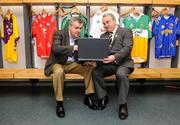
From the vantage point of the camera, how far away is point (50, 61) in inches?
120

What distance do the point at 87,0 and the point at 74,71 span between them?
3.61ft

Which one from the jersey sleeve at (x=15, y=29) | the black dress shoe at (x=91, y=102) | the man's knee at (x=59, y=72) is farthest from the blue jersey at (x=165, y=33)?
the jersey sleeve at (x=15, y=29)

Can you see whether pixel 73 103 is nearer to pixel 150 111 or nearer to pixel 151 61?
pixel 150 111

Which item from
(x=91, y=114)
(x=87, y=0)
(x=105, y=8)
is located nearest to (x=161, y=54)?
(x=105, y=8)

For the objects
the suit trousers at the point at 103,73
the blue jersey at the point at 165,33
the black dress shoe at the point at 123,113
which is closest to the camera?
the black dress shoe at the point at 123,113

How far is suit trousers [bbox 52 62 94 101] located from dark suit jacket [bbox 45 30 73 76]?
0.27 ft

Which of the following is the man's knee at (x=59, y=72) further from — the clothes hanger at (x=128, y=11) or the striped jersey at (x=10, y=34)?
the clothes hanger at (x=128, y=11)

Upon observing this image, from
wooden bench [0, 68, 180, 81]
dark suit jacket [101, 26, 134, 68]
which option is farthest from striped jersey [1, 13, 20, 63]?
dark suit jacket [101, 26, 134, 68]

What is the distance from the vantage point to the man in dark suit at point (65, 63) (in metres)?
2.85

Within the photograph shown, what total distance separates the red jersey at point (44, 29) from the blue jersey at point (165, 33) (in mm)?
1563

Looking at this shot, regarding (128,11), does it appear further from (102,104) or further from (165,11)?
(102,104)

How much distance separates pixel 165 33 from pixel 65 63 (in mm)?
1709

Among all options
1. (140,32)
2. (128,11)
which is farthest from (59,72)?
(128,11)

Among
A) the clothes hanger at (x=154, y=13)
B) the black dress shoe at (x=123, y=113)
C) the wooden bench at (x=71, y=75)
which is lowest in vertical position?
the black dress shoe at (x=123, y=113)
